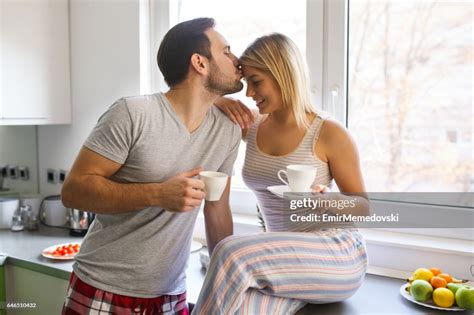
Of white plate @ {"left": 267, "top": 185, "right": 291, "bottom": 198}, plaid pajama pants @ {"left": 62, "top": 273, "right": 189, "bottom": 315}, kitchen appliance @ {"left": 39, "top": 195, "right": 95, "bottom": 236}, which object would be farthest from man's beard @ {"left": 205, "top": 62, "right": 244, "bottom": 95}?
kitchen appliance @ {"left": 39, "top": 195, "right": 95, "bottom": 236}

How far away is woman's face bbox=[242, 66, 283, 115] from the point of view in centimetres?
143

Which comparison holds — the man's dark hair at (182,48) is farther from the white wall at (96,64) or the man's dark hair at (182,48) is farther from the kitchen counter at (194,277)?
the white wall at (96,64)

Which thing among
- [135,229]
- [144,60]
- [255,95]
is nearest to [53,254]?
[135,229]

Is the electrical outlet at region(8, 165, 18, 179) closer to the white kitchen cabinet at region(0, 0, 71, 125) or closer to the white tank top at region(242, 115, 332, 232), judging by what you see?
the white kitchen cabinet at region(0, 0, 71, 125)

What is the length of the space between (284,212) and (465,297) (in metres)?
0.53

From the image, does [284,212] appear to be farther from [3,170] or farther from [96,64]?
[3,170]

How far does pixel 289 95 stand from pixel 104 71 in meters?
1.28

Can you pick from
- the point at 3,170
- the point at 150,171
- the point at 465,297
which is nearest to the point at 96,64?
the point at 3,170

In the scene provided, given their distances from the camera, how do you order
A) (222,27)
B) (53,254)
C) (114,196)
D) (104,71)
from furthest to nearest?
1. (104,71)
2. (222,27)
3. (53,254)
4. (114,196)

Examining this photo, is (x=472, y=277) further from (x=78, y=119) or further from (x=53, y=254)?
(x=78, y=119)

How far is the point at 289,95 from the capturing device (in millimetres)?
1431

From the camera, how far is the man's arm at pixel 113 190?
119 centimetres

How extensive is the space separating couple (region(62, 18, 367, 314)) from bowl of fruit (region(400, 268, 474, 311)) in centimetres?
23

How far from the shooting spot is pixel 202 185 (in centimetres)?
120
